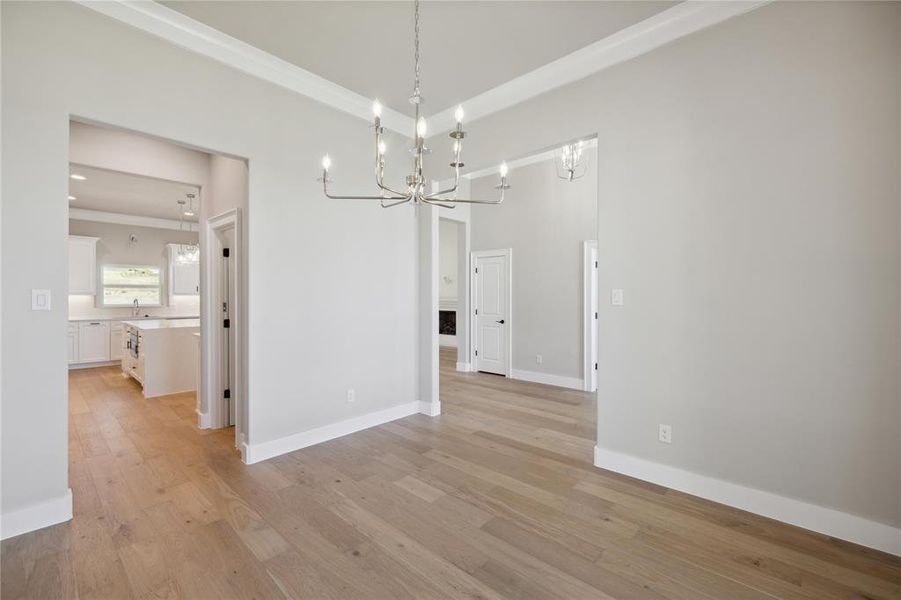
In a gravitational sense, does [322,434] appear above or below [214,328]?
below

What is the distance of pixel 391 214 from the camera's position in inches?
164

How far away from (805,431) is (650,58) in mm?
2586

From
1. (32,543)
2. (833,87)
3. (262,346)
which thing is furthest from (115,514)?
(833,87)

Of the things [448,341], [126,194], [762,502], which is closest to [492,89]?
[762,502]

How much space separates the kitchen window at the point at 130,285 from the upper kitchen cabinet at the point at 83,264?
290 mm

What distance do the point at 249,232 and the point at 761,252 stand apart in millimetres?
3545

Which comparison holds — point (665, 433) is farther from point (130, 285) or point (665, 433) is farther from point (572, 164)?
point (130, 285)

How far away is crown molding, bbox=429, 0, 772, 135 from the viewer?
2.51 meters

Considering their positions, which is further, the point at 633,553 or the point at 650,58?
the point at 650,58

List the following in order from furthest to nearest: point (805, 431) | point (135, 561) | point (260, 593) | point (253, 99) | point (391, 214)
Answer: point (391, 214) → point (253, 99) → point (805, 431) → point (135, 561) → point (260, 593)

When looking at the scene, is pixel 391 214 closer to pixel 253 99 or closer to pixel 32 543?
pixel 253 99

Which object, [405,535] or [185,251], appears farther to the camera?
[185,251]

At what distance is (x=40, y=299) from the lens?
2246 mm

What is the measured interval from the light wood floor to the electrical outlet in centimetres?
34
